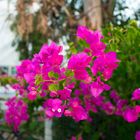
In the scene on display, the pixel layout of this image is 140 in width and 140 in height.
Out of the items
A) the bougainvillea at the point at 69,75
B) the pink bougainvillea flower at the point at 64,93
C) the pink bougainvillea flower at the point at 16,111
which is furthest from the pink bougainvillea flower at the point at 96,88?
the pink bougainvillea flower at the point at 16,111

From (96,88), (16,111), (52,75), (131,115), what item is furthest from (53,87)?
(16,111)

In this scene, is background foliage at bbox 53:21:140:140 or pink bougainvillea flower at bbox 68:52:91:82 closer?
pink bougainvillea flower at bbox 68:52:91:82

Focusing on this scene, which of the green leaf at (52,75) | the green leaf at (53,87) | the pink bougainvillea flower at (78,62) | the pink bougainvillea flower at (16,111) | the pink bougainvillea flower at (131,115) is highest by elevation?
the pink bougainvillea flower at (78,62)

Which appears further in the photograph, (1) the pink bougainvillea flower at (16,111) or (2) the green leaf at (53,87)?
(1) the pink bougainvillea flower at (16,111)

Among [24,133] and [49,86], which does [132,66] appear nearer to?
[49,86]

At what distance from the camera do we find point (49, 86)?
1643 mm

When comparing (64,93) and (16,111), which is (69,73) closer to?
(64,93)

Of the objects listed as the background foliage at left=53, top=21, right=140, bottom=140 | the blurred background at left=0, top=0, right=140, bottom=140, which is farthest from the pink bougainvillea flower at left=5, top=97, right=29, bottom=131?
the background foliage at left=53, top=21, right=140, bottom=140

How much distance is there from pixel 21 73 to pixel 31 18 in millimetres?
6007

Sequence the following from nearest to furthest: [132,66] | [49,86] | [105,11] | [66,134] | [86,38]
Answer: [49,86] → [86,38] → [132,66] → [66,134] → [105,11]

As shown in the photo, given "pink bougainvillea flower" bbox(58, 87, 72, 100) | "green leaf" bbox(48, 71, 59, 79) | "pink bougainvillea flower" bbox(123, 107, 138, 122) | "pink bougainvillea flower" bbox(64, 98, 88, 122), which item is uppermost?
"green leaf" bbox(48, 71, 59, 79)

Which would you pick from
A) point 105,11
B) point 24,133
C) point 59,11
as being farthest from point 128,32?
point 59,11

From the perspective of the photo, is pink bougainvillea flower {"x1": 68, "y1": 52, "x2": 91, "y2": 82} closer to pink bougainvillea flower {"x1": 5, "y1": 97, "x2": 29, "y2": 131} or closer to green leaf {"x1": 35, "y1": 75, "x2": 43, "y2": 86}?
green leaf {"x1": 35, "y1": 75, "x2": 43, "y2": 86}

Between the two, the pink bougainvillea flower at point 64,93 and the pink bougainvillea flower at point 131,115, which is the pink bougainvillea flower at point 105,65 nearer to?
the pink bougainvillea flower at point 64,93
